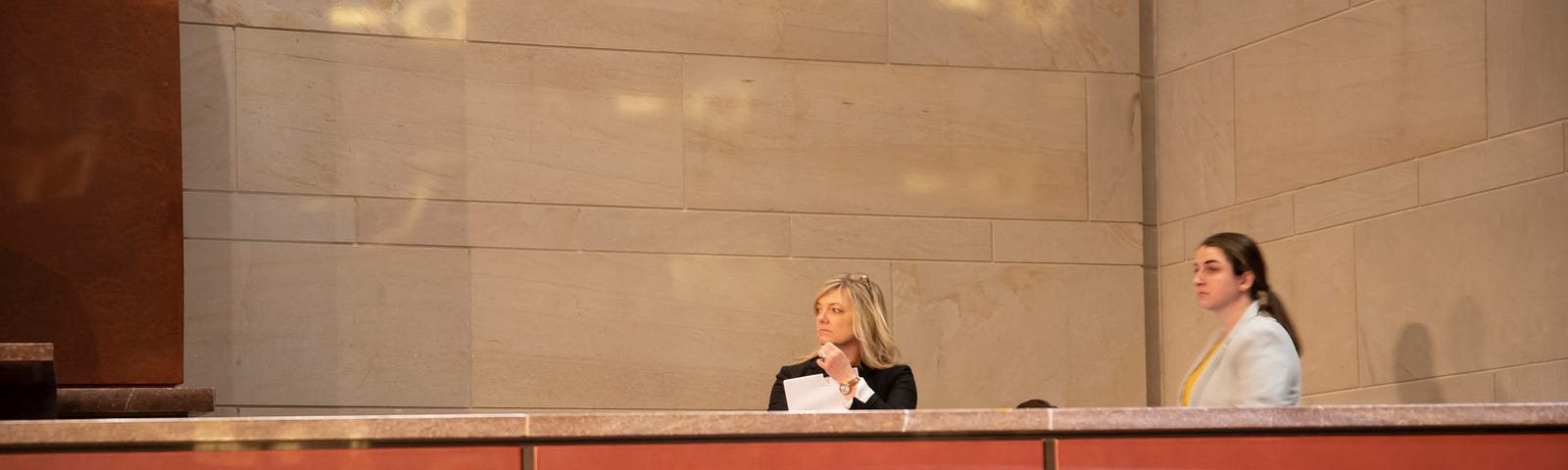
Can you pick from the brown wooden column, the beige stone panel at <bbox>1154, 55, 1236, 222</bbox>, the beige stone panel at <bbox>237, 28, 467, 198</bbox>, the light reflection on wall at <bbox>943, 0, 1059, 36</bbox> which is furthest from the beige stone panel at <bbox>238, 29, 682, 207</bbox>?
the beige stone panel at <bbox>1154, 55, 1236, 222</bbox>

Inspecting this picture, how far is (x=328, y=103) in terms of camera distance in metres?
7.34

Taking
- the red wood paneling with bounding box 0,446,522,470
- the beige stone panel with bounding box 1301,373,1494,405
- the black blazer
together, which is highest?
the red wood paneling with bounding box 0,446,522,470

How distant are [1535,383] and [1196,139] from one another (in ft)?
7.13

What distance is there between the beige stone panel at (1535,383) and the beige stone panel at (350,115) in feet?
13.5

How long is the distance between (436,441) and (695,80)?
4584 millimetres

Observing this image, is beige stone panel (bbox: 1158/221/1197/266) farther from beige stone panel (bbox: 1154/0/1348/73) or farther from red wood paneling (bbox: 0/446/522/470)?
red wood paneling (bbox: 0/446/522/470)

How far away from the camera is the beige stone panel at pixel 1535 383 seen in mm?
6008

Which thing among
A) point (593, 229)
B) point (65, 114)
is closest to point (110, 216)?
point (65, 114)

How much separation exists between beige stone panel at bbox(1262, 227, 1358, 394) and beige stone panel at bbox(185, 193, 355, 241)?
380 cm

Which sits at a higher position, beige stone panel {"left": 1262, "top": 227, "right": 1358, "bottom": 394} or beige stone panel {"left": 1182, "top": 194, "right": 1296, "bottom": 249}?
beige stone panel {"left": 1182, "top": 194, "right": 1296, "bottom": 249}

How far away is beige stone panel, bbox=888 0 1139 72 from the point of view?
8000 mm

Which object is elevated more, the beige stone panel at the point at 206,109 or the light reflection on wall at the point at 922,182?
the beige stone panel at the point at 206,109

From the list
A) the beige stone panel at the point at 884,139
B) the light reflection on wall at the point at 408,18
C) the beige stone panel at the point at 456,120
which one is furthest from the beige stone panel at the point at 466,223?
the light reflection on wall at the point at 408,18

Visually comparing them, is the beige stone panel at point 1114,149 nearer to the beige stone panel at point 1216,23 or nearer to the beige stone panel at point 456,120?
the beige stone panel at point 1216,23
